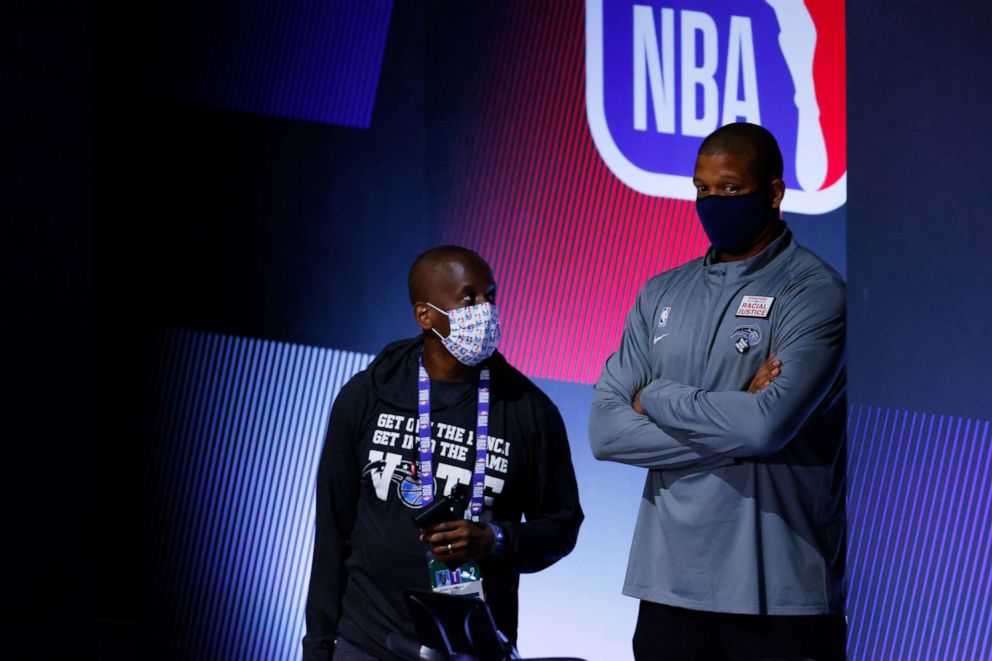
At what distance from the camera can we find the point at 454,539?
2.76 m

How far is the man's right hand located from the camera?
109 inches

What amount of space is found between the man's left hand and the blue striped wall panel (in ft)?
6.84

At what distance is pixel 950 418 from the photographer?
2283 mm

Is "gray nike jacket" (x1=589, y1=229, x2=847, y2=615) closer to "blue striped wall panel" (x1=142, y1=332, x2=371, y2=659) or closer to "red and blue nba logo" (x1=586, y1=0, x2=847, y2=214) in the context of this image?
"red and blue nba logo" (x1=586, y1=0, x2=847, y2=214)

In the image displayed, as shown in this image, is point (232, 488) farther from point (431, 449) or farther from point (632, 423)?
point (632, 423)

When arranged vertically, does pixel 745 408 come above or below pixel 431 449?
above

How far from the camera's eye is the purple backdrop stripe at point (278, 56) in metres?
4.79

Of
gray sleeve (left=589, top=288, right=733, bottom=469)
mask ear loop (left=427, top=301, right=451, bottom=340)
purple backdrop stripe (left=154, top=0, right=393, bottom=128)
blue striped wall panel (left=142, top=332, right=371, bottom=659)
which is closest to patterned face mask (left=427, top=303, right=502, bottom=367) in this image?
mask ear loop (left=427, top=301, right=451, bottom=340)

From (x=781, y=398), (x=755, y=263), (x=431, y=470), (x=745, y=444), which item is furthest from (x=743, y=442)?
(x=431, y=470)

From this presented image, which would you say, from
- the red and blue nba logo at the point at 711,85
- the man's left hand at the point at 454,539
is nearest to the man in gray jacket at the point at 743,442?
the man's left hand at the point at 454,539

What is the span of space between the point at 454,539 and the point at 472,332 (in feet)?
1.64

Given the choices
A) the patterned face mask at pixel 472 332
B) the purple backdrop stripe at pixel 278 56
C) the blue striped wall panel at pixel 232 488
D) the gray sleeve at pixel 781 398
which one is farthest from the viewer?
the blue striped wall panel at pixel 232 488

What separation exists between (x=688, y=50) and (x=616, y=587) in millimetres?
1881

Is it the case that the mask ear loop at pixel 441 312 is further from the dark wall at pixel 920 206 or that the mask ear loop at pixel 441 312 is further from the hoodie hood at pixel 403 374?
the dark wall at pixel 920 206
